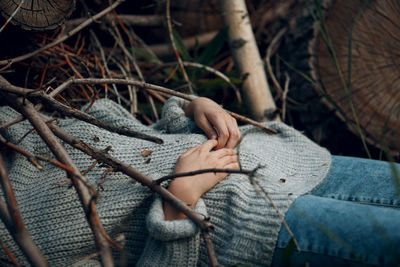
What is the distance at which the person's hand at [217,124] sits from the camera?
135cm

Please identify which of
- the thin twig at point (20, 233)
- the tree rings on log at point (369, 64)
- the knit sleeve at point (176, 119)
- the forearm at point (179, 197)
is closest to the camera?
the thin twig at point (20, 233)

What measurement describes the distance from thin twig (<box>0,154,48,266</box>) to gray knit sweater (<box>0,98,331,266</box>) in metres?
0.18

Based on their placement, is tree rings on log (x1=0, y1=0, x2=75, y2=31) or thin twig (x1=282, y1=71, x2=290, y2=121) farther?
thin twig (x1=282, y1=71, x2=290, y2=121)

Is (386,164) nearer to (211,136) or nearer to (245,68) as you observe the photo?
(211,136)

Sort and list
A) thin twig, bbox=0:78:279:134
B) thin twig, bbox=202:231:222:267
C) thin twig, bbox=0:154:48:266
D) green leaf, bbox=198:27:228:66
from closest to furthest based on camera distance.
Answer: thin twig, bbox=0:154:48:266 < thin twig, bbox=202:231:222:267 < thin twig, bbox=0:78:279:134 < green leaf, bbox=198:27:228:66

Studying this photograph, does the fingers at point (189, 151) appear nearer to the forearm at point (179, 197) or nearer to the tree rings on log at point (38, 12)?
the forearm at point (179, 197)

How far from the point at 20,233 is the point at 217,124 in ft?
2.65

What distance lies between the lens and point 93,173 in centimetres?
127

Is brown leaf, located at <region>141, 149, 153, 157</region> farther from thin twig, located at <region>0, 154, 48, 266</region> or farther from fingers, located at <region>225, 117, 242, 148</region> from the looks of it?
thin twig, located at <region>0, 154, 48, 266</region>

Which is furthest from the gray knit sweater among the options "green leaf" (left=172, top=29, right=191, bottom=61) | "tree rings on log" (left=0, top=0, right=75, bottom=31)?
"green leaf" (left=172, top=29, right=191, bottom=61)

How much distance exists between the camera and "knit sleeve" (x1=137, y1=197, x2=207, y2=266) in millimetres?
1044

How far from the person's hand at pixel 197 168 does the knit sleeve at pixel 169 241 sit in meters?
0.04

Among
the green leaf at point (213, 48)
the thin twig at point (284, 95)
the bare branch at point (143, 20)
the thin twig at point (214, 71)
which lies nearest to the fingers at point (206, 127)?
the thin twig at point (214, 71)

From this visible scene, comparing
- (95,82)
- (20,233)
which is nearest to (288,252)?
(20,233)
